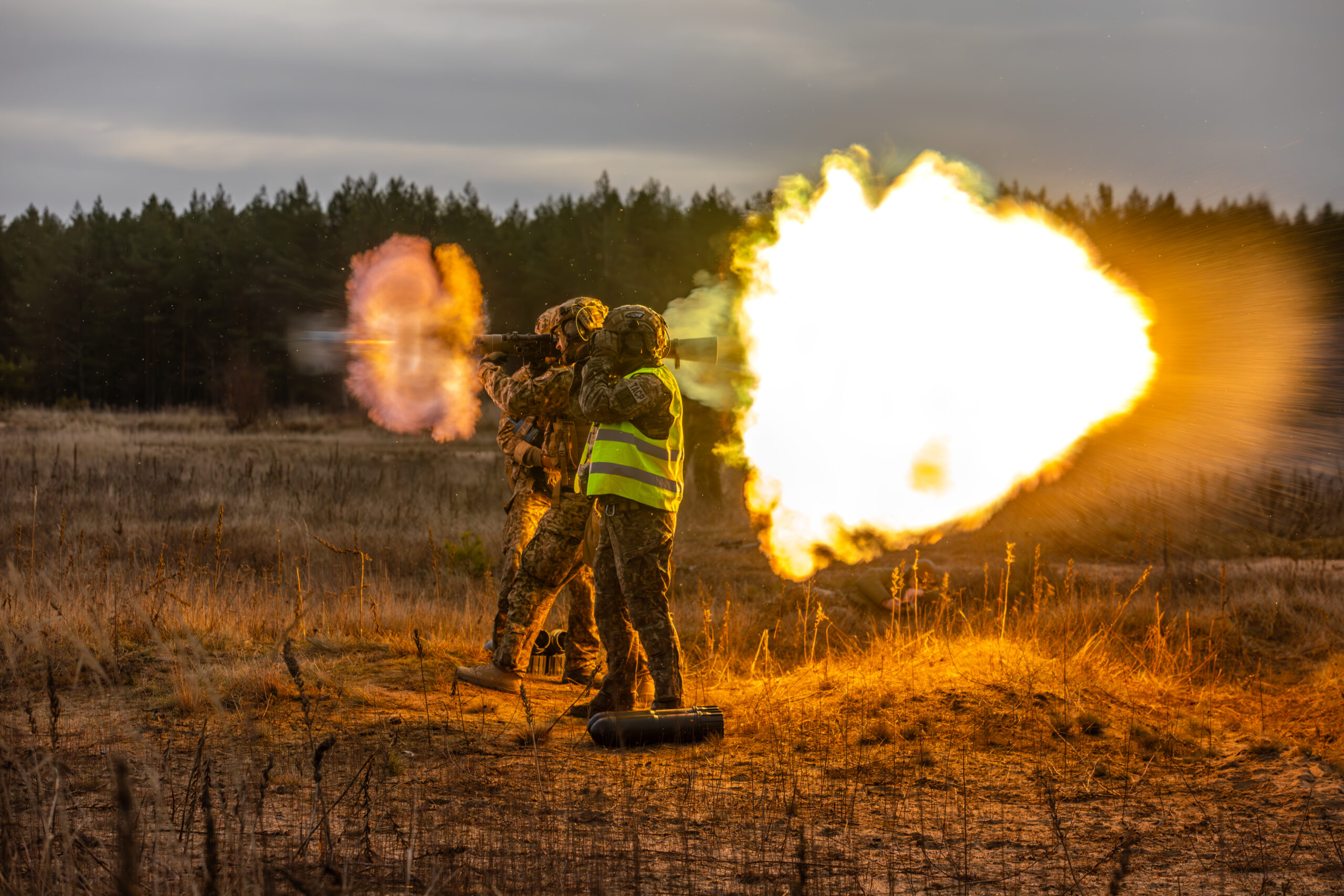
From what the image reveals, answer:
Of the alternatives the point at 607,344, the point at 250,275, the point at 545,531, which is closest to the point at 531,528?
the point at 545,531

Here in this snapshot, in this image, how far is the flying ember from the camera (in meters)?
8.32

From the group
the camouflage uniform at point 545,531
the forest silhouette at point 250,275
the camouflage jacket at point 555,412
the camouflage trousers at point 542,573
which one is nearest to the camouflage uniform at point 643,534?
the camouflage uniform at point 545,531

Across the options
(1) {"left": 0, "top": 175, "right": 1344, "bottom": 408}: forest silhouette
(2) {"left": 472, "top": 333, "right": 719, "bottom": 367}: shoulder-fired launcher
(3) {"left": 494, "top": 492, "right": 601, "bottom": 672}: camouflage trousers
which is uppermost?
(1) {"left": 0, "top": 175, "right": 1344, "bottom": 408}: forest silhouette

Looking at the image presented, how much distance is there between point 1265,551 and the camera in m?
16.3

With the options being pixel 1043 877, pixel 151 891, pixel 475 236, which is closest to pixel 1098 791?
pixel 1043 877

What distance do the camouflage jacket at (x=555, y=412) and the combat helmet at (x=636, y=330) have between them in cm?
83

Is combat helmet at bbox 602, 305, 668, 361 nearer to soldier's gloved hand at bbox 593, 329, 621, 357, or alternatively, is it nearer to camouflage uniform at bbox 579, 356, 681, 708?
soldier's gloved hand at bbox 593, 329, 621, 357

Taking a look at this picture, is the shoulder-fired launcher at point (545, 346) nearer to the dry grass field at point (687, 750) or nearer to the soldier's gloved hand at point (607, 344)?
the soldier's gloved hand at point (607, 344)

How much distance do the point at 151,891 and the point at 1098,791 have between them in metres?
4.60

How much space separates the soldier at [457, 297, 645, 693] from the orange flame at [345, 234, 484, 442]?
308cm

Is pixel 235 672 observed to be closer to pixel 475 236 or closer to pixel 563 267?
pixel 563 267

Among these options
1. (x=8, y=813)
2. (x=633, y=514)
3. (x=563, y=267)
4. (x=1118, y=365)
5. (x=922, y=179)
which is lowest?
(x=8, y=813)

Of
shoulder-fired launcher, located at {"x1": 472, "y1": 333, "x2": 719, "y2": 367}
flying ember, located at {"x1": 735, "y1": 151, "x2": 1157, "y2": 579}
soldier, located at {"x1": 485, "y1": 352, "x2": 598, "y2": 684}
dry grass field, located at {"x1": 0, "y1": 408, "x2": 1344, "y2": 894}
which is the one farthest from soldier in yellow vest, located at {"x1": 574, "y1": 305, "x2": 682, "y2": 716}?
flying ember, located at {"x1": 735, "y1": 151, "x2": 1157, "y2": 579}

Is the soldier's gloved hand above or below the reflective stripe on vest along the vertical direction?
above
